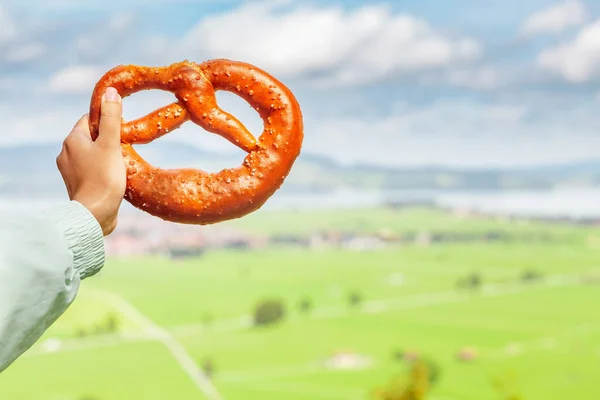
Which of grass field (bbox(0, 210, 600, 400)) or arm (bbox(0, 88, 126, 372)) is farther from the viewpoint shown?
grass field (bbox(0, 210, 600, 400))

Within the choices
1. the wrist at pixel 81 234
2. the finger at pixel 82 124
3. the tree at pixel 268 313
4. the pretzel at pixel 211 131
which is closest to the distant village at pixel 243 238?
the tree at pixel 268 313

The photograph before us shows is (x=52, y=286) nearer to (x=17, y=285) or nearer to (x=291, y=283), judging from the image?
(x=17, y=285)

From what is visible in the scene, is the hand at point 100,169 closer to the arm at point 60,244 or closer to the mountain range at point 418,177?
the arm at point 60,244

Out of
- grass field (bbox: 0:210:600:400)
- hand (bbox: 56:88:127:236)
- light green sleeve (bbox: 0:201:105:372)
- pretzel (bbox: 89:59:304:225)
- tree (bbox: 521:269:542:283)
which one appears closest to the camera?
light green sleeve (bbox: 0:201:105:372)

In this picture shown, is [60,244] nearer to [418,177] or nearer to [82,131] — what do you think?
[82,131]

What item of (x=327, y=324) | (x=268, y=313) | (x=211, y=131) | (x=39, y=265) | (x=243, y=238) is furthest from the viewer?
(x=243, y=238)

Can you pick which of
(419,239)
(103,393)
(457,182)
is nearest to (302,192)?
(419,239)

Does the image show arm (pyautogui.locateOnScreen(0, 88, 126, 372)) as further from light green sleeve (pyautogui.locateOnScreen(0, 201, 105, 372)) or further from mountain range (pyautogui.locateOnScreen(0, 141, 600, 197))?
mountain range (pyautogui.locateOnScreen(0, 141, 600, 197))

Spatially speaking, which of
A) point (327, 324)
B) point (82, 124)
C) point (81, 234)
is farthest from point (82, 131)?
point (327, 324)

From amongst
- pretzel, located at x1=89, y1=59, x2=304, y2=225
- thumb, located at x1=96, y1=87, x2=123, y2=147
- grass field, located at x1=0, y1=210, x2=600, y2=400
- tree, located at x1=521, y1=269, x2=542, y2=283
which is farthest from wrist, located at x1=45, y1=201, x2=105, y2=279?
tree, located at x1=521, y1=269, x2=542, y2=283
